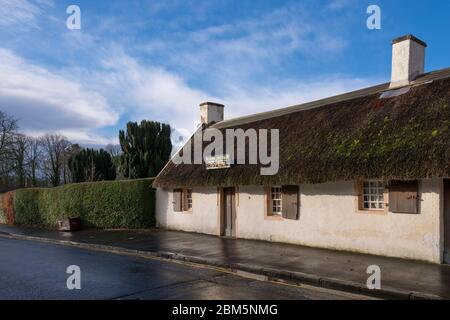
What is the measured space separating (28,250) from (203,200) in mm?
Answer: 6778

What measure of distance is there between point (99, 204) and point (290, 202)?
11.3m

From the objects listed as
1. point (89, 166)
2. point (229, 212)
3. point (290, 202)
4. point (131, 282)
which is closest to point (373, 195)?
point (290, 202)

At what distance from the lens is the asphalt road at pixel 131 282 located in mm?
7047

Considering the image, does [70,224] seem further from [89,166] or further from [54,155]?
[54,155]

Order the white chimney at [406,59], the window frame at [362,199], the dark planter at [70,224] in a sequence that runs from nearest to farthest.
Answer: the window frame at [362,199], the white chimney at [406,59], the dark planter at [70,224]

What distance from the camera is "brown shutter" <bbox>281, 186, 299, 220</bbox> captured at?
12.4 meters

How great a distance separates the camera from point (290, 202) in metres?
12.6

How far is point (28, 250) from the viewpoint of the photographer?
1332cm

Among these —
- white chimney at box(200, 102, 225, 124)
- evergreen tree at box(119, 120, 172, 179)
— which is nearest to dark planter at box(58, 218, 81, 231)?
evergreen tree at box(119, 120, 172, 179)

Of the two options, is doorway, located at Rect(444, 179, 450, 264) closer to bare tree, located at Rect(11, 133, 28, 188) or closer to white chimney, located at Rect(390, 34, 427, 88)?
white chimney, located at Rect(390, 34, 427, 88)

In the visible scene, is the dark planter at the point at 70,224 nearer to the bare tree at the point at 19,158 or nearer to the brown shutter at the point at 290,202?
the brown shutter at the point at 290,202

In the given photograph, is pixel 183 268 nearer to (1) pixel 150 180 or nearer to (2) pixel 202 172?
(2) pixel 202 172

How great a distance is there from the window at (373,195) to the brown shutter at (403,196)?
1.78 feet

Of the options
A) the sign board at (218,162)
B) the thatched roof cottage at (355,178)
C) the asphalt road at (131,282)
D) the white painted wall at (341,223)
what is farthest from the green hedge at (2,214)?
the sign board at (218,162)
